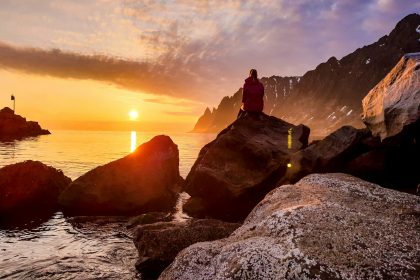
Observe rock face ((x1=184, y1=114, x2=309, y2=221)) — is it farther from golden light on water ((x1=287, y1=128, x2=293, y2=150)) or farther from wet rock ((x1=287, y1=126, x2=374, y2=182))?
wet rock ((x1=287, y1=126, x2=374, y2=182))

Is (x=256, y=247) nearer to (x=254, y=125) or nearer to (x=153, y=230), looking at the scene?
(x=153, y=230)

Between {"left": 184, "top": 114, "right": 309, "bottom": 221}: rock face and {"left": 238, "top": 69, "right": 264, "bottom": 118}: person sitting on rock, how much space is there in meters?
0.83

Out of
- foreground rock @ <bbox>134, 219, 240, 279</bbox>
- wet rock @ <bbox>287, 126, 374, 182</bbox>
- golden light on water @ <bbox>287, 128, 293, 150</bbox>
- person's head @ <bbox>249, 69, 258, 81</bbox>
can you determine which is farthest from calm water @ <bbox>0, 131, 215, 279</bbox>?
person's head @ <bbox>249, 69, 258, 81</bbox>

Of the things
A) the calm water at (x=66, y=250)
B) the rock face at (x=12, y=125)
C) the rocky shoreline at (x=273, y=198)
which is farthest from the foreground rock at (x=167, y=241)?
the rock face at (x=12, y=125)

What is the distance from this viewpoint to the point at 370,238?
715 centimetres

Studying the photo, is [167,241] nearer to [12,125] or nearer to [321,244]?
[321,244]

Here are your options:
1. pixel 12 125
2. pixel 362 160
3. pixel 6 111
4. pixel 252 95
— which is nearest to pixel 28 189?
pixel 252 95

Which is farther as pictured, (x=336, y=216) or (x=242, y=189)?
(x=242, y=189)

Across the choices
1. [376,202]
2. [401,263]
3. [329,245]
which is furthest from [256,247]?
[376,202]

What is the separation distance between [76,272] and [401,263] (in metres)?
11.2

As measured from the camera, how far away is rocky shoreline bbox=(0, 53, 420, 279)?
6.75 metres

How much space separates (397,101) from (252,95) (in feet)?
34.0

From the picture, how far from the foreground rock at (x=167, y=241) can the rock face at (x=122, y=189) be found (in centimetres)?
991

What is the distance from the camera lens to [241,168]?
20.9 meters
